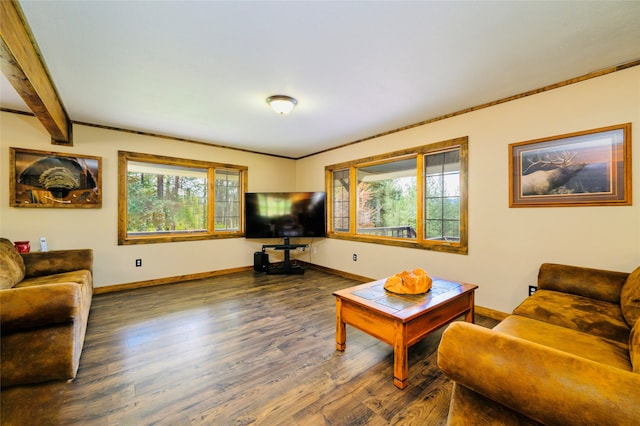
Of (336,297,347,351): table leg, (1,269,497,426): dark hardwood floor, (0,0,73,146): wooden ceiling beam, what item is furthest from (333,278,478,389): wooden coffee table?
(0,0,73,146): wooden ceiling beam

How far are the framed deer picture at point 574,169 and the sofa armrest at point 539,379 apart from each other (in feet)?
7.73

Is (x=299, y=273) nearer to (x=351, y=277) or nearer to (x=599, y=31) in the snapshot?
(x=351, y=277)

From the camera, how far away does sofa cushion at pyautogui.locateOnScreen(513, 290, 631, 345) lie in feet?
5.33

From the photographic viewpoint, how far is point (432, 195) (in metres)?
3.73

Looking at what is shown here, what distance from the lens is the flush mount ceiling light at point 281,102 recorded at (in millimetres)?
2861

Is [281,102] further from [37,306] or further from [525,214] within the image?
[525,214]

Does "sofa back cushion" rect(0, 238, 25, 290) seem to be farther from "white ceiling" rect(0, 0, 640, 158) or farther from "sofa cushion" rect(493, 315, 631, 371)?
"sofa cushion" rect(493, 315, 631, 371)

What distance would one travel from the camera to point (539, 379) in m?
0.86

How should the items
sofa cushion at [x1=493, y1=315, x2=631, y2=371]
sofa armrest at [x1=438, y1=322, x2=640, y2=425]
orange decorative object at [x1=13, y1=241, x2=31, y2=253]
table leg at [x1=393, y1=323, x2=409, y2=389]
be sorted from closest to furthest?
1. sofa armrest at [x1=438, y1=322, x2=640, y2=425]
2. sofa cushion at [x1=493, y1=315, x2=631, y2=371]
3. table leg at [x1=393, y1=323, x2=409, y2=389]
4. orange decorative object at [x1=13, y1=241, x2=31, y2=253]

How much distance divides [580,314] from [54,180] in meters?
5.69

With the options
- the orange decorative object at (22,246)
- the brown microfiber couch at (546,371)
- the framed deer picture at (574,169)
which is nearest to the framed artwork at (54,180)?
the orange decorative object at (22,246)

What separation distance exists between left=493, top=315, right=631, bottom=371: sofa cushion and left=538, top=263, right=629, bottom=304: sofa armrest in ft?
2.54

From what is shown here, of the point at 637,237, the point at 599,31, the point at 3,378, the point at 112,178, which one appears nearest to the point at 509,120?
the point at 599,31

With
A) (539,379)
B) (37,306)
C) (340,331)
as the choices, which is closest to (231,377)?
(340,331)
